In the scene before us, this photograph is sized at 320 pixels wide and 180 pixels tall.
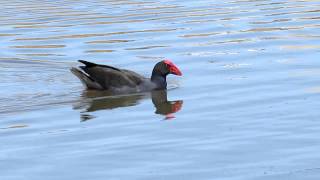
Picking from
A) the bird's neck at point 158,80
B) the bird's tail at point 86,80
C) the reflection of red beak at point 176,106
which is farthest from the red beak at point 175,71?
the reflection of red beak at point 176,106

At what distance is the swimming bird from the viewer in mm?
16234

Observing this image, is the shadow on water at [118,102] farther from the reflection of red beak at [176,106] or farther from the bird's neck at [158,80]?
the bird's neck at [158,80]

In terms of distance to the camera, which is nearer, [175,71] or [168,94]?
[168,94]

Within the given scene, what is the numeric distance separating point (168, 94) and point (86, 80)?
1300mm

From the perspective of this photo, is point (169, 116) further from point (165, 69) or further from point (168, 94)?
point (165, 69)

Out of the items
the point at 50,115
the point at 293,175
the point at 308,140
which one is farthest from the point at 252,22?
the point at 293,175

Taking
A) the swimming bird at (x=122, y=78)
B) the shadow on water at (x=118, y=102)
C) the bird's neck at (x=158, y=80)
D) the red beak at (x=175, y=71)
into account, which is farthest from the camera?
the red beak at (x=175, y=71)

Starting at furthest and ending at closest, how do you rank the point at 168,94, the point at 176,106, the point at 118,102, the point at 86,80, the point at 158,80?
the point at 86,80
the point at 158,80
the point at 168,94
the point at 118,102
the point at 176,106

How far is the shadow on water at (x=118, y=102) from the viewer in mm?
14352

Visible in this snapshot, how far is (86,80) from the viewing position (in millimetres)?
16516

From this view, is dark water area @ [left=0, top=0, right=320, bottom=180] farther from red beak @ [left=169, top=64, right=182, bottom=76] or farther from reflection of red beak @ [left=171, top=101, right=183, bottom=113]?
red beak @ [left=169, top=64, right=182, bottom=76]

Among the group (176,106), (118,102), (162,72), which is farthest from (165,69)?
(176,106)

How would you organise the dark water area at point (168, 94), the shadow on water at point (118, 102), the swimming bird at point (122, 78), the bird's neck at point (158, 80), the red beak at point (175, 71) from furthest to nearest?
the red beak at point (175, 71)
the bird's neck at point (158, 80)
the swimming bird at point (122, 78)
the shadow on water at point (118, 102)
the dark water area at point (168, 94)

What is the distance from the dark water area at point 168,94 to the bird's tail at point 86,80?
0.19 m
